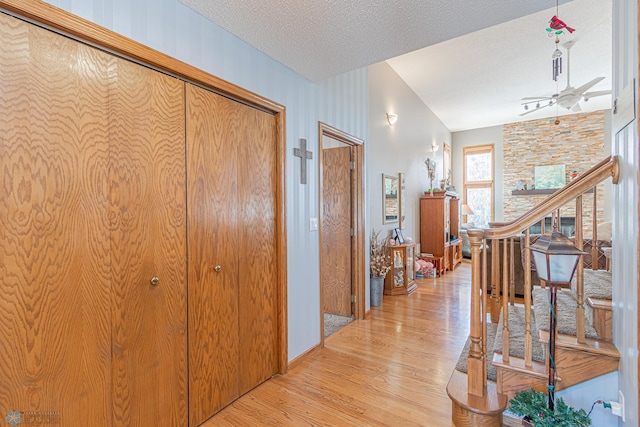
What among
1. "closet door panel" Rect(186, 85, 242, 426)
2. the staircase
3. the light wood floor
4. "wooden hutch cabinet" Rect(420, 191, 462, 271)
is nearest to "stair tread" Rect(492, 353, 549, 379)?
the staircase

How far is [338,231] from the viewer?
3789 mm

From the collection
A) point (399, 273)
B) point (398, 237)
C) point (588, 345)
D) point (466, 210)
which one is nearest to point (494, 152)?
point (466, 210)

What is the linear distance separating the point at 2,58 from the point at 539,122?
9.77 metres

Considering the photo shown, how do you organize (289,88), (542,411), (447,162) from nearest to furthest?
(542,411) → (289,88) → (447,162)

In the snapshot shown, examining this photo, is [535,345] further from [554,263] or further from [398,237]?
A: [398,237]

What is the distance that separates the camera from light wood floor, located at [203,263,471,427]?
6.34 feet

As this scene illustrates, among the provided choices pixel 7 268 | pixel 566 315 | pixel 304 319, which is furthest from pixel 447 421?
pixel 7 268

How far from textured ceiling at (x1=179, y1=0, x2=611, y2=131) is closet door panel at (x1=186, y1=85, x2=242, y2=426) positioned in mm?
563

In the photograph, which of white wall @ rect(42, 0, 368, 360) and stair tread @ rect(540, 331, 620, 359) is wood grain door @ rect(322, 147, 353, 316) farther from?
stair tread @ rect(540, 331, 620, 359)

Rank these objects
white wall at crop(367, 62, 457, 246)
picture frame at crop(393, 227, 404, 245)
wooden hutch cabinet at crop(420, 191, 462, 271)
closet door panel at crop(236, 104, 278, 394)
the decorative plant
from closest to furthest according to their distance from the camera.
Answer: closet door panel at crop(236, 104, 278, 394), the decorative plant, white wall at crop(367, 62, 457, 246), picture frame at crop(393, 227, 404, 245), wooden hutch cabinet at crop(420, 191, 462, 271)

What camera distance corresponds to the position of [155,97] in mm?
1645

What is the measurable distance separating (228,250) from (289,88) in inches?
56.5

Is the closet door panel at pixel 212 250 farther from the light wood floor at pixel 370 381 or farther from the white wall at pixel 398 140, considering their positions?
the white wall at pixel 398 140

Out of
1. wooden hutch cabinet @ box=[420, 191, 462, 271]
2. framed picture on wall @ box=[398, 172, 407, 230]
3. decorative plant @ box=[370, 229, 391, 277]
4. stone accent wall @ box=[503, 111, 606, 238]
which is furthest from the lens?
stone accent wall @ box=[503, 111, 606, 238]
